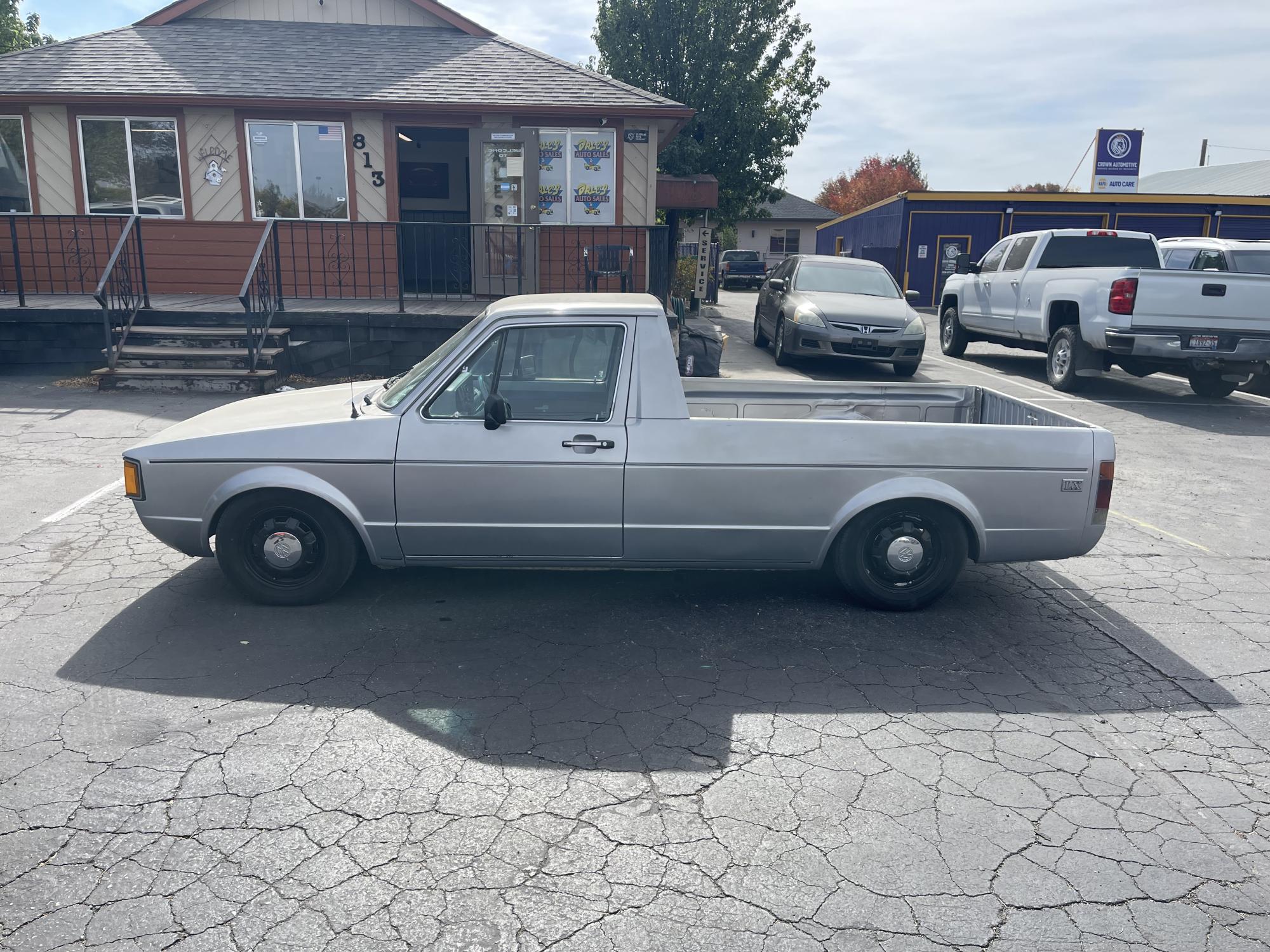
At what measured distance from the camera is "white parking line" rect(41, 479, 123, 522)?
21.8 feet

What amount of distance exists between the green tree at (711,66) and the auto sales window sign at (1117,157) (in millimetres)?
12106

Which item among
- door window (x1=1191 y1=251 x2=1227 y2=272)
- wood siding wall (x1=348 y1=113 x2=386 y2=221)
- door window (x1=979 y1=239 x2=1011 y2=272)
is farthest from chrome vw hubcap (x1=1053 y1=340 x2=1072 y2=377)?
wood siding wall (x1=348 y1=113 x2=386 y2=221)

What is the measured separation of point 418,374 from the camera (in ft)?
17.1

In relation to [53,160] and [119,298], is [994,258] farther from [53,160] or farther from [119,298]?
[53,160]

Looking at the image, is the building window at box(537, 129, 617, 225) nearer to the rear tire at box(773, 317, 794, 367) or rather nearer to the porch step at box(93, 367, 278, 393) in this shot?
the rear tire at box(773, 317, 794, 367)

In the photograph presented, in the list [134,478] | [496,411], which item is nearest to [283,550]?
[134,478]

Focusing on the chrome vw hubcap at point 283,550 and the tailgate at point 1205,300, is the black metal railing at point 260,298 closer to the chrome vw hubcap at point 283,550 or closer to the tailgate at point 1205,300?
the chrome vw hubcap at point 283,550

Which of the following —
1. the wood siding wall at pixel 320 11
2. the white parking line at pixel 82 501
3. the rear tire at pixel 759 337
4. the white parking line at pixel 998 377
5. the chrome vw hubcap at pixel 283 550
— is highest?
the wood siding wall at pixel 320 11

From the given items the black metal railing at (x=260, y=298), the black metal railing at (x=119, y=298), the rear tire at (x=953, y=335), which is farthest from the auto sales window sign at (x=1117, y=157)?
the black metal railing at (x=119, y=298)

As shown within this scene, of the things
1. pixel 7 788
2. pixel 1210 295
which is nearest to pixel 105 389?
pixel 7 788

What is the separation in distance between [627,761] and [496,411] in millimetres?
1899

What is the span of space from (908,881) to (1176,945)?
0.74 meters

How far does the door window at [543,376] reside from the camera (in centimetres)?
498

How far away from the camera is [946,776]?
3.68 meters
